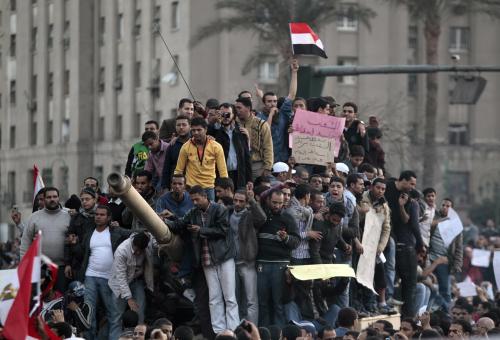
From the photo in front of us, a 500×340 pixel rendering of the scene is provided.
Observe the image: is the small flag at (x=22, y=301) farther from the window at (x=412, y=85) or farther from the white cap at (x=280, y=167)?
the window at (x=412, y=85)

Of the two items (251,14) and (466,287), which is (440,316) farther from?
(251,14)

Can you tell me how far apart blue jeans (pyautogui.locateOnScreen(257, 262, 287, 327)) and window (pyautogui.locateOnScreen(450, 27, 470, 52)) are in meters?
57.5

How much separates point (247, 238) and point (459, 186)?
60.0 m

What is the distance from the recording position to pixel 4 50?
3120 inches

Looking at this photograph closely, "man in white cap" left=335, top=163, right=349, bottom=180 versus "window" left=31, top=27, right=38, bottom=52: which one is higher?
"window" left=31, top=27, right=38, bottom=52

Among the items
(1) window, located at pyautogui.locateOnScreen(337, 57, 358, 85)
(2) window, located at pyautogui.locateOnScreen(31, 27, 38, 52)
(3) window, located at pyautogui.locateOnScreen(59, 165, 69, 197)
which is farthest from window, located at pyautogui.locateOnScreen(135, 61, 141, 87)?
(2) window, located at pyautogui.locateOnScreen(31, 27, 38, 52)

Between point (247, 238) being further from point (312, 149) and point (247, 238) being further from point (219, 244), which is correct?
point (312, 149)

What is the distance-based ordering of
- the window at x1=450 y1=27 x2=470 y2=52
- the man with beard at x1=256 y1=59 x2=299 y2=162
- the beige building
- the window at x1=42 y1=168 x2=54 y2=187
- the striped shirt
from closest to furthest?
the striped shirt → the man with beard at x1=256 y1=59 x2=299 y2=162 → the window at x1=42 y1=168 x2=54 y2=187 → the beige building → the window at x1=450 y1=27 x2=470 y2=52

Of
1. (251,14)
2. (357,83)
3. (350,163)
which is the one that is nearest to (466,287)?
(350,163)

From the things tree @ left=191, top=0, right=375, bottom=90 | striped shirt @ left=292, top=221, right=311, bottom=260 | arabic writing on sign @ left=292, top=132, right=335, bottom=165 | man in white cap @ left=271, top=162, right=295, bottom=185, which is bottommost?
striped shirt @ left=292, top=221, right=311, bottom=260

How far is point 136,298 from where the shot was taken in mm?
19281

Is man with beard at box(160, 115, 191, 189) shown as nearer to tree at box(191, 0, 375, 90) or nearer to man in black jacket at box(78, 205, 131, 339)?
man in black jacket at box(78, 205, 131, 339)

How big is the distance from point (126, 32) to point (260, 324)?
53676mm

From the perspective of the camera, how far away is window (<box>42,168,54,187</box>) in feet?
218
